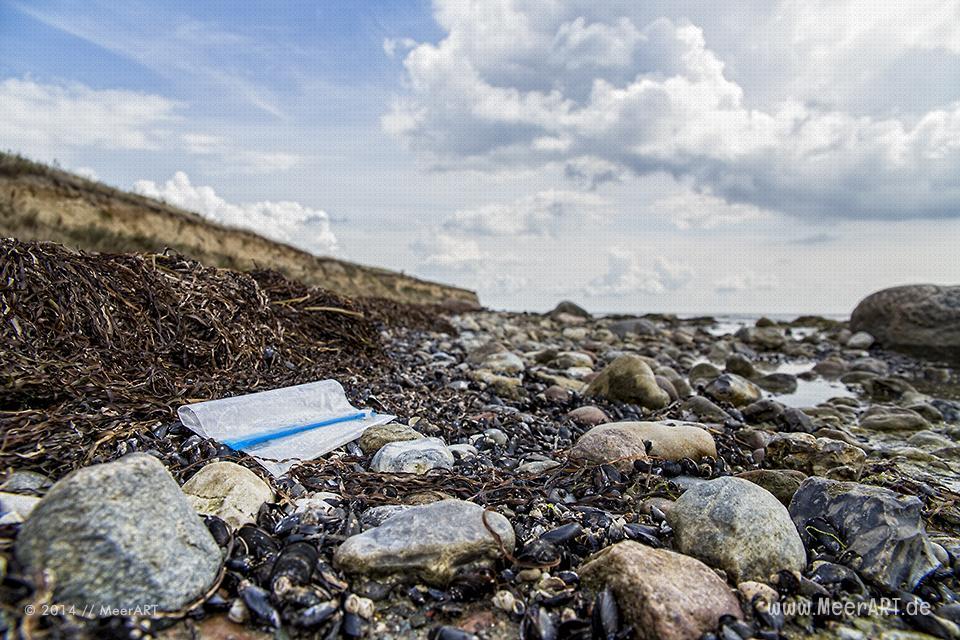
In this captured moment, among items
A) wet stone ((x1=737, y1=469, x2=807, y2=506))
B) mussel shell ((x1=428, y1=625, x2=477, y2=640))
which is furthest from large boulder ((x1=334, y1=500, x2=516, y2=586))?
wet stone ((x1=737, y1=469, x2=807, y2=506))

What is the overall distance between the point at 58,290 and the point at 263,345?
167 cm

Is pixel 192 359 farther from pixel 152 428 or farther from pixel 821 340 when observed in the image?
pixel 821 340

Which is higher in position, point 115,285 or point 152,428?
point 115,285

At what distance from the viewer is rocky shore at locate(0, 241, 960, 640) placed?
1.75 metres

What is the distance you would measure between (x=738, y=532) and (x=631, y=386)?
3.88 metres

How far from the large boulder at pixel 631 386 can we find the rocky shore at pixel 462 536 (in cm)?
161

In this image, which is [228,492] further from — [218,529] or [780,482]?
[780,482]

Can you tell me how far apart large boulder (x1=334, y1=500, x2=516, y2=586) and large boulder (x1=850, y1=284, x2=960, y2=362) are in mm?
16821

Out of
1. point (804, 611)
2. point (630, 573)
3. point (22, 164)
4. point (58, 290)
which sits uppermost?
point (22, 164)

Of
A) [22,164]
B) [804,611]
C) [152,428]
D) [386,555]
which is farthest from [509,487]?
[22,164]

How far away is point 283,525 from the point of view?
2.33 meters

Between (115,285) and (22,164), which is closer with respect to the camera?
(115,285)

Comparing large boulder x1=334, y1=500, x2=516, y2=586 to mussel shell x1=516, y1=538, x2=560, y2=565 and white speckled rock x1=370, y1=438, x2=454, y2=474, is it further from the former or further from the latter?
white speckled rock x1=370, y1=438, x2=454, y2=474

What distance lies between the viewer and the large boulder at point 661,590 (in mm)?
1845
